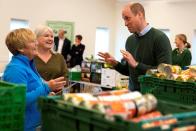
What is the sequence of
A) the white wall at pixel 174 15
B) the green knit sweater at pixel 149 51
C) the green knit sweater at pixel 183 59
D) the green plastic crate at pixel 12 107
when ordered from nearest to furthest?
the green plastic crate at pixel 12 107 < the green knit sweater at pixel 149 51 < the green knit sweater at pixel 183 59 < the white wall at pixel 174 15

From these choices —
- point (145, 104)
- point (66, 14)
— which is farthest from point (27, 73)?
point (66, 14)

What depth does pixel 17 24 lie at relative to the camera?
9.90 m

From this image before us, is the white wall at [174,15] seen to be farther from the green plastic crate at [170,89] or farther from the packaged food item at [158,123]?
the packaged food item at [158,123]

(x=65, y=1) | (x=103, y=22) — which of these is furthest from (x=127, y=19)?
(x=103, y=22)

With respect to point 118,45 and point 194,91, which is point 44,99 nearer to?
point 194,91

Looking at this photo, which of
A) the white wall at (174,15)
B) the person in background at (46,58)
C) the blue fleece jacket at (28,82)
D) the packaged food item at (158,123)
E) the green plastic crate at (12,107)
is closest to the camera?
the packaged food item at (158,123)

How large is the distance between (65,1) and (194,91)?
9.38 meters

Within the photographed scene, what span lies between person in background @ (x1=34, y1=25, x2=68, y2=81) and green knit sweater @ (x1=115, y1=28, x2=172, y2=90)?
70 centimetres

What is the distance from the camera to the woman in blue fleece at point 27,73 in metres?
1.96

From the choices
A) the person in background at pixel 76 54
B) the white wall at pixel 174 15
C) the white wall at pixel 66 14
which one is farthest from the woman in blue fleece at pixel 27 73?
the white wall at pixel 174 15

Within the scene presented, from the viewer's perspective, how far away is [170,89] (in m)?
2.13

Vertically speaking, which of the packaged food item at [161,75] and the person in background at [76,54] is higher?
the person in background at [76,54]

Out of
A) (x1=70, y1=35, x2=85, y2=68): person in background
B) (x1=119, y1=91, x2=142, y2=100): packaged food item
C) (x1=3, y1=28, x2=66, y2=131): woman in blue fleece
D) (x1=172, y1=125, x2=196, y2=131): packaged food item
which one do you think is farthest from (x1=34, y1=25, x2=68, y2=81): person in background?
(x1=70, y1=35, x2=85, y2=68): person in background

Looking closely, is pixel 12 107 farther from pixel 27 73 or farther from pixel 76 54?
pixel 76 54
